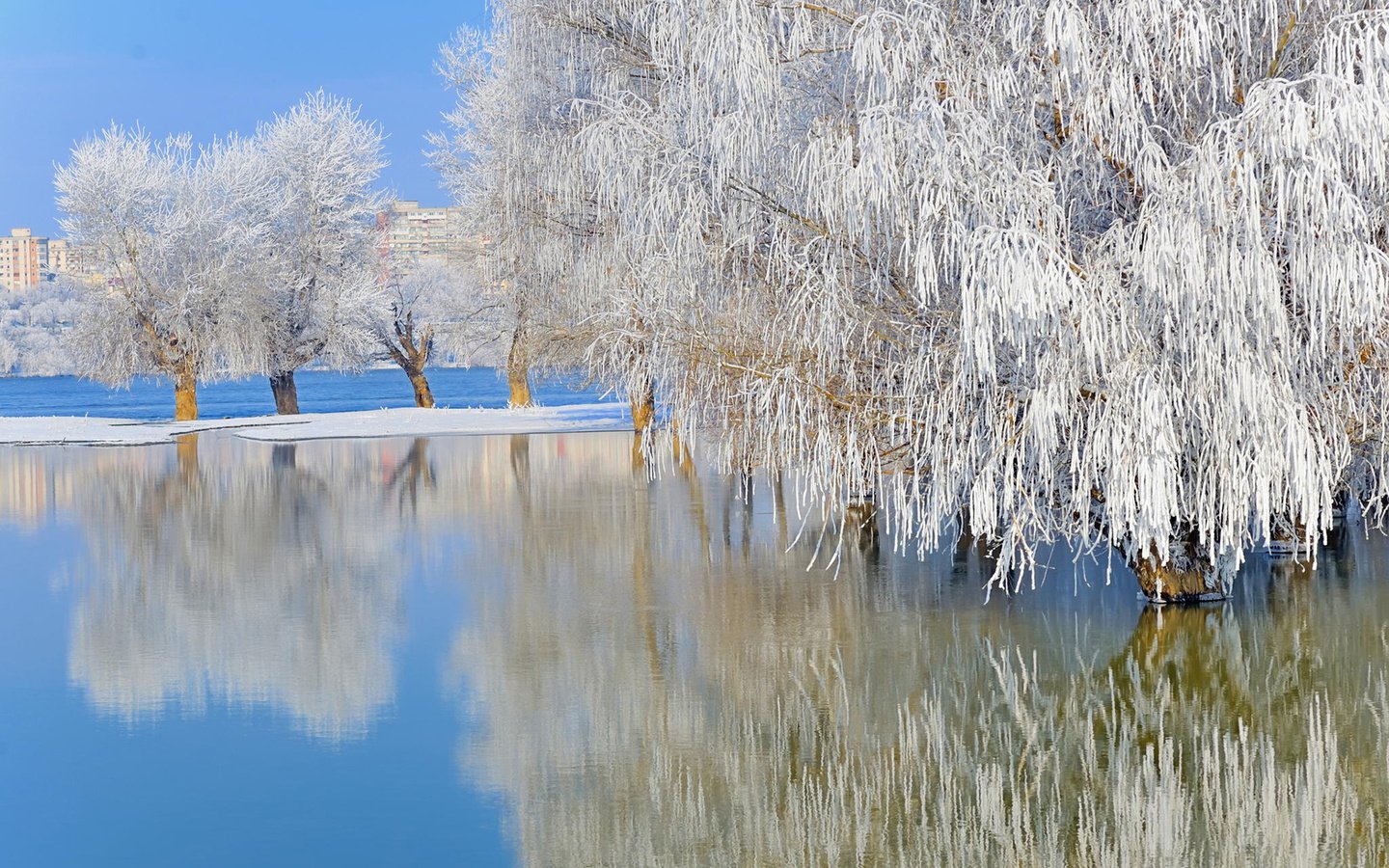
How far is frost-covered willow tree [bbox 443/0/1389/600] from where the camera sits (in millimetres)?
8844

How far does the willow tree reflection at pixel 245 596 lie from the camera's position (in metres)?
8.83

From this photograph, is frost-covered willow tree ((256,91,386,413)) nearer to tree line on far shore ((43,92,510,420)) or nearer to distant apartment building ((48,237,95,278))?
tree line on far shore ((43,92,510,420))

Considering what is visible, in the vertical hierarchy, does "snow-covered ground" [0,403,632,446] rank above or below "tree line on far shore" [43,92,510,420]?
below

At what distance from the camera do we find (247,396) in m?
77.2

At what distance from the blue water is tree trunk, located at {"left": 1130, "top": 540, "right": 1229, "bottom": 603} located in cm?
3760

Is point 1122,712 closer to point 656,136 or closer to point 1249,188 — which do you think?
point 1249,188

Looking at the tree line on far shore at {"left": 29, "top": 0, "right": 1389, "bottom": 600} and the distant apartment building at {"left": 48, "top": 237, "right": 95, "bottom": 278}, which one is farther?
the distant apartment building at {"left": 48, "top": 237, "right": 95, "bottom": 278}

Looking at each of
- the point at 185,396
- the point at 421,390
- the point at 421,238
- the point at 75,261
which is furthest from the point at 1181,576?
the point at 421,238

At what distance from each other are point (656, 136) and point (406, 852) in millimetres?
6477

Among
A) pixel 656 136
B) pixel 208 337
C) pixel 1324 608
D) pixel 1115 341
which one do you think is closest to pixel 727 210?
pixel 656 136

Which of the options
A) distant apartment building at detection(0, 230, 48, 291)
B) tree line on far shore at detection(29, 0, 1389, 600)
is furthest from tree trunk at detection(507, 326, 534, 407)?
distant apartment building at detection(0, 230, 48, 291)

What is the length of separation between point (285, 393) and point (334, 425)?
23.3ft

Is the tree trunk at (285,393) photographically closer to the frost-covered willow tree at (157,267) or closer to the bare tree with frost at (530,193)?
the frost-covered willow tree at (157,267)

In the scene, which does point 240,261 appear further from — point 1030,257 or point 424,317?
point 1030,257
